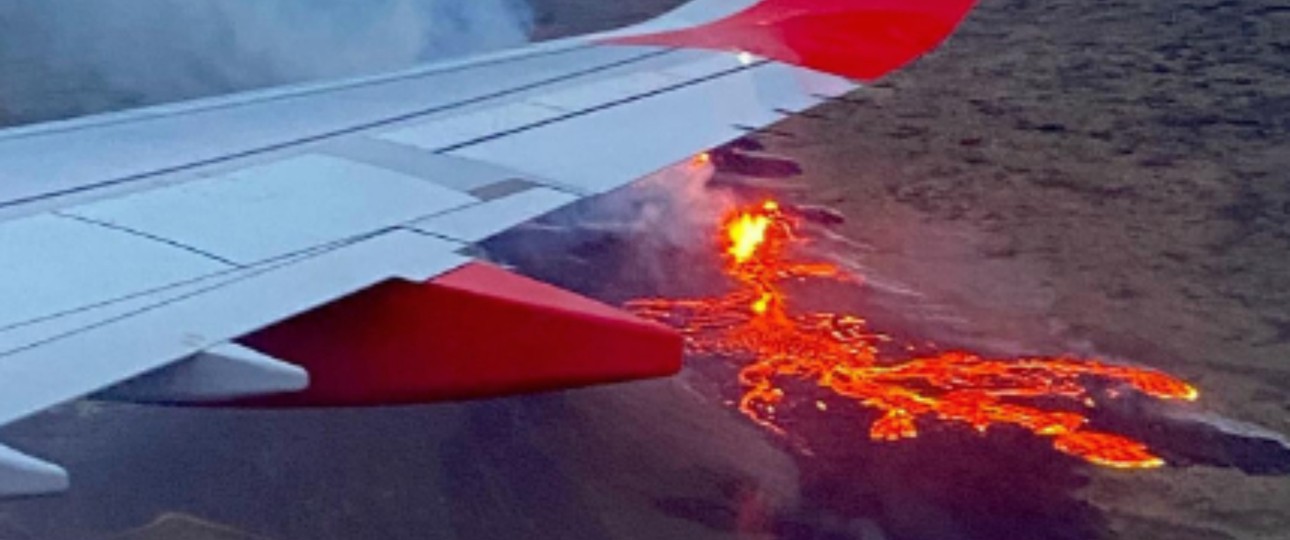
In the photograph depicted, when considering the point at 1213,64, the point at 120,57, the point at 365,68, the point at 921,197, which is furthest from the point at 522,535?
the point at 1213,64

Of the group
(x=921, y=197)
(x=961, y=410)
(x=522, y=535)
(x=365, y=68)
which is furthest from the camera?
(x=365, y=68)

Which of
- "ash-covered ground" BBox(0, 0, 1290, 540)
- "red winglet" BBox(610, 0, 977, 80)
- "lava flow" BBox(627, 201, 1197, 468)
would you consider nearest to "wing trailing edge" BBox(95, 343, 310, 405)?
"ash-covered ground" BBox(0, 0, 1290, 540)

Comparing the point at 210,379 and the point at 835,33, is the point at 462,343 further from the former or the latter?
the point at 835,33

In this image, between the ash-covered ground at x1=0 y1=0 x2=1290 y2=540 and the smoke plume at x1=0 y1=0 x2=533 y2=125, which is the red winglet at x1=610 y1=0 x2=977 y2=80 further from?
the smoke plume at x1=0 y1=0 x2=533 y2=125

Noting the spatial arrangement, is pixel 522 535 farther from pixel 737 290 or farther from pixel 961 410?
pixel 737 290

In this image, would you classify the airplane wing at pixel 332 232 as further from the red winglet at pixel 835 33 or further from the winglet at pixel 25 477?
the red winglet at pixel 835 33

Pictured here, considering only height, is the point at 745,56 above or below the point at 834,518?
above

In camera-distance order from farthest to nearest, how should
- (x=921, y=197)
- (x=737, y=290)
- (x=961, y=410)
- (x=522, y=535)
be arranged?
(x=921, y=197) < (x=737, y=290) < (x=961, y=410) < (x=522, y=535)

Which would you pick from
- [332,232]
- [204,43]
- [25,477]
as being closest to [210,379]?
[25,477]

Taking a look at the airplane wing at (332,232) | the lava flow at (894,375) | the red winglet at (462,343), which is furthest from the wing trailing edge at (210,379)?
the lava flow at (894,375)
